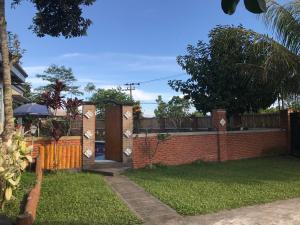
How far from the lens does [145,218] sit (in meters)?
7.82

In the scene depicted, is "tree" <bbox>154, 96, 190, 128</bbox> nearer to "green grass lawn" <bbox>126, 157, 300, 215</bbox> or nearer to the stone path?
"green grass lawn" <bbox>126, 157, 300, 215</bbox>

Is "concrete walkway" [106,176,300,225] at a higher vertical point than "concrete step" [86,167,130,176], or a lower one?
lower

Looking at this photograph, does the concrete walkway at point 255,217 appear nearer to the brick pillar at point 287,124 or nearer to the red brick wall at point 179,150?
the red brick wall at point 179,150

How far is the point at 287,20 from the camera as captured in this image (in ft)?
46.9

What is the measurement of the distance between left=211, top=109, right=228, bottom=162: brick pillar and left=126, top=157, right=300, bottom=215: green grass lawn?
0.88m

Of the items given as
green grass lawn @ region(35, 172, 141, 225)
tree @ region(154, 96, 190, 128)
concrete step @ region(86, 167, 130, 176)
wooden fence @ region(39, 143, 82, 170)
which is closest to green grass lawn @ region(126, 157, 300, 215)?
concrete step @ region(86, 167, 130, 176)

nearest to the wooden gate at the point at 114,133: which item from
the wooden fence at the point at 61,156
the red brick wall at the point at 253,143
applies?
the wooden fence at the point at 61,156

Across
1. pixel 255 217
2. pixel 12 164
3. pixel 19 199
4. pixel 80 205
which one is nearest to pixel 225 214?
pixel 255 217

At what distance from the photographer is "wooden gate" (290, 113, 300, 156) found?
18.6m

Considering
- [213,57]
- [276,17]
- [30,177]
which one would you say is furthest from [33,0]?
[213,57]

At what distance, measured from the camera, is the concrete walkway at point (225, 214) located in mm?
7559

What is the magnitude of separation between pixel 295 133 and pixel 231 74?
407 cm

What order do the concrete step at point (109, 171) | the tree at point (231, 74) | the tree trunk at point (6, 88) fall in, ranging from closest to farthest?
the tree trunk at point (6, 88) → the concrete step at point (109, 171) → the tree at point (231, 74)

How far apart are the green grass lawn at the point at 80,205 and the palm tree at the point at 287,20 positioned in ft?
26.3
